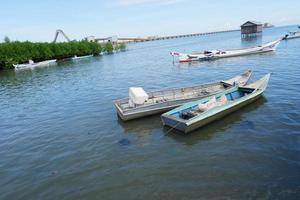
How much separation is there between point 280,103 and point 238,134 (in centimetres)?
708

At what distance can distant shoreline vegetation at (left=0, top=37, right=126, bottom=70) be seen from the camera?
76.6m

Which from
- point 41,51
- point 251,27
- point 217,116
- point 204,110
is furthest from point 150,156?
point 251,27

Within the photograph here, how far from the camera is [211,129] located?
17.3m

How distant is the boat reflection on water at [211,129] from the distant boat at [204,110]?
281 mm

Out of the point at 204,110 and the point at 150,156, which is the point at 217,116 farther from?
the point at 150,156

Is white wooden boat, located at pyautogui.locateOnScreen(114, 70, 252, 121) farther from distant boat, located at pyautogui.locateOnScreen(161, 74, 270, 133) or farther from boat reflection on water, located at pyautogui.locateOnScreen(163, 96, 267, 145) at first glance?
boat reflection on water, located at pyautogui.locateOnScreen(163, 96, 267, 145)

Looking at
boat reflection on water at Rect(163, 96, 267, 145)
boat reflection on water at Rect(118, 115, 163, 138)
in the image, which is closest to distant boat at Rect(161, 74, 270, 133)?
boat reflection on water at Rect(163, 96, 267, 145)

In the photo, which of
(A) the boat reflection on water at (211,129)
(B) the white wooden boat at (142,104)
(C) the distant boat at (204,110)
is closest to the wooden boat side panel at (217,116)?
(C) the distant boat at (204,110)

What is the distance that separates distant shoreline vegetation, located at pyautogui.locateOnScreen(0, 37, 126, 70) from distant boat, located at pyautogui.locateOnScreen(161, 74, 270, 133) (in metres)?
70.3

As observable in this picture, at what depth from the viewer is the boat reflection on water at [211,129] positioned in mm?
16266

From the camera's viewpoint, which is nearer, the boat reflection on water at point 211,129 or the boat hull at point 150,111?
the boat reflection on water at point 211,129

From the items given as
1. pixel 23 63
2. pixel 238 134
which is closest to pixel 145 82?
pixel 238 134

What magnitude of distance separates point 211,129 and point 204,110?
1.49 metres

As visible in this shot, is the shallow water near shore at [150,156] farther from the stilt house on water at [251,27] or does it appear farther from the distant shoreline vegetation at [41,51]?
the stilt house on water at [251,27]
